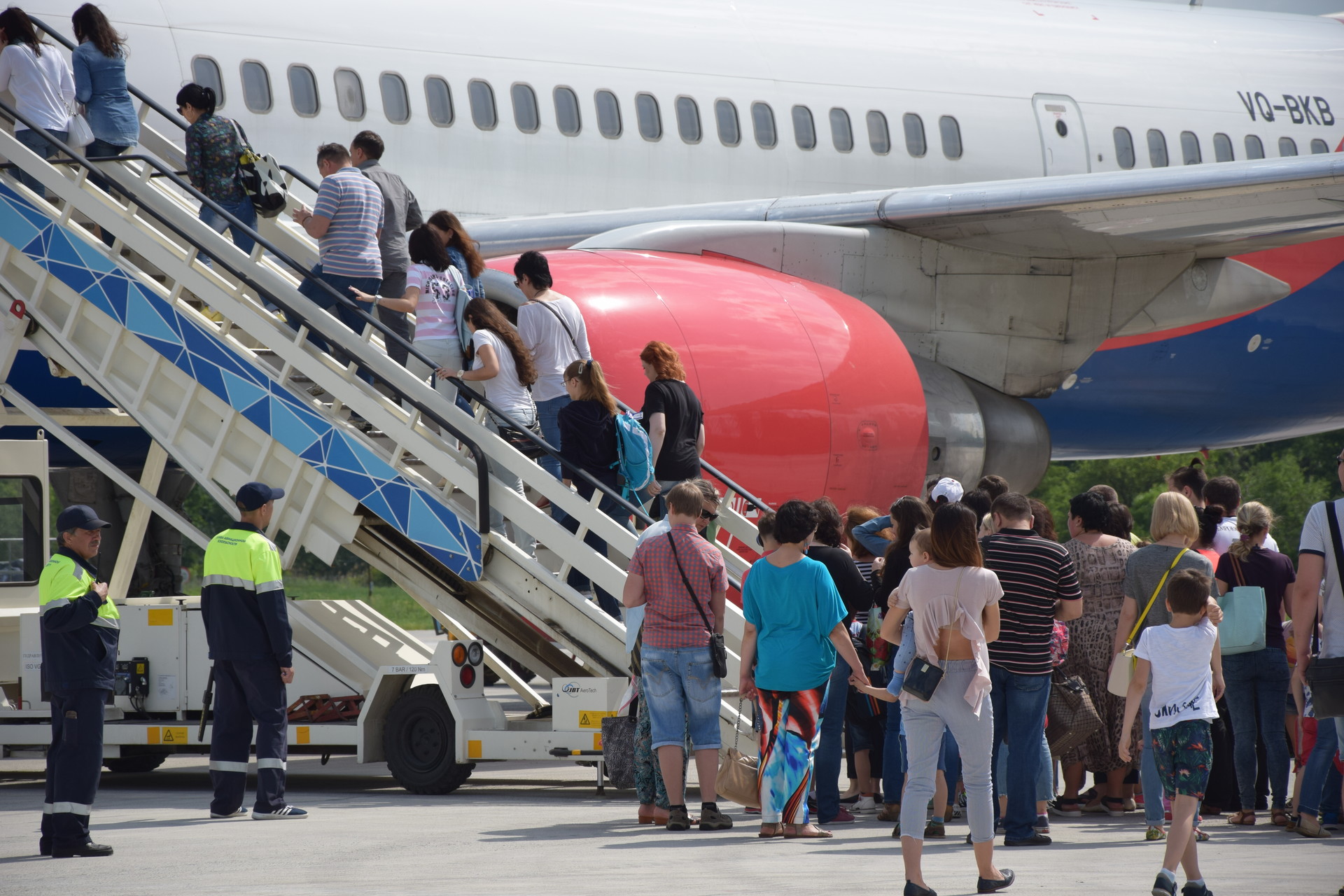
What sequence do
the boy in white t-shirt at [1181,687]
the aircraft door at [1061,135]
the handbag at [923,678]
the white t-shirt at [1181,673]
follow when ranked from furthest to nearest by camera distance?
the aircraft door at [1061,135], the white t-shirt at [1181,673], the boy in white t-shirt at [1181,687], the handbag at [923,678]

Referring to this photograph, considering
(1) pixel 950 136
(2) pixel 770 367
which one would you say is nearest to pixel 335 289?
(2) pixel 770 367

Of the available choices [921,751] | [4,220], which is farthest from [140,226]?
[921,751]

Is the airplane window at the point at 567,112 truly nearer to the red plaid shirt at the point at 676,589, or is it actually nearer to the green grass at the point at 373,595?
the red plaid shirt at the point at 676,589

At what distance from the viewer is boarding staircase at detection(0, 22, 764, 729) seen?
26.2 ft

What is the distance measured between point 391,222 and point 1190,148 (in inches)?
345

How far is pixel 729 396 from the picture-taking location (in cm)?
973

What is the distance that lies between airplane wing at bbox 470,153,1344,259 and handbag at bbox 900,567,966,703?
20.1ft

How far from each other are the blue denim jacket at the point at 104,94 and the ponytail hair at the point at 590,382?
317 centimetres

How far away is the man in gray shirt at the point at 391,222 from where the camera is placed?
29.4 ft

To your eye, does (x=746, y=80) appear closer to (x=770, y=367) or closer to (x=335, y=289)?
(x=770, y=367)

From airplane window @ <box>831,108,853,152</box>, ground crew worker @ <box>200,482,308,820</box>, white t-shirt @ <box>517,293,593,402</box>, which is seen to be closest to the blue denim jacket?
white t-shirt @ <box>517,293,593,402</box>

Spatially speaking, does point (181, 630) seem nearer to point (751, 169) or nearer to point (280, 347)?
point (280, 347)

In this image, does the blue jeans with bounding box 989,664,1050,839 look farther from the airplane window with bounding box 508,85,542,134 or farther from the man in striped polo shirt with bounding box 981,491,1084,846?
the airplane window with bounding box 508,85,542,134

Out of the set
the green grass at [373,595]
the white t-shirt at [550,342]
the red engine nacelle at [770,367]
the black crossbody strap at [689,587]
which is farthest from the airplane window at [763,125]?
the green grass at [373,595]
